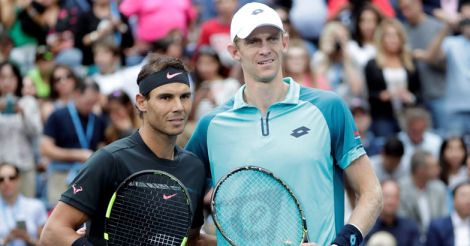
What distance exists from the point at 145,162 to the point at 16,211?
217 inches

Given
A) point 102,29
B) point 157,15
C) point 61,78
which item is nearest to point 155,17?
point 157,15

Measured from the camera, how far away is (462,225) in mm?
11852

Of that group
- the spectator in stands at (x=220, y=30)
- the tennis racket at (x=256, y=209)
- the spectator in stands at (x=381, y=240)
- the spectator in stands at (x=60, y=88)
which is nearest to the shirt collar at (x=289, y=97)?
the tennis racket at (x=256, y=209)

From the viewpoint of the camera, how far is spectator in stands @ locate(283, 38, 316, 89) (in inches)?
503

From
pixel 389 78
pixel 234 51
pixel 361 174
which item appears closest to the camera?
pixel 361 174

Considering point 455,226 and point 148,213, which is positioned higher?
point 148,213

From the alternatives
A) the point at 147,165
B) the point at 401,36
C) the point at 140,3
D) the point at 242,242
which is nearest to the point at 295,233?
the point at 242,242

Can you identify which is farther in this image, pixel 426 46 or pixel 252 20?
pixel 426 46

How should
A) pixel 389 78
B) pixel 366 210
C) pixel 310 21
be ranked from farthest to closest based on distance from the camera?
pixel 310 21 < pixel 389 78 < pixel 366 210

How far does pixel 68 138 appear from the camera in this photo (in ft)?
39.2

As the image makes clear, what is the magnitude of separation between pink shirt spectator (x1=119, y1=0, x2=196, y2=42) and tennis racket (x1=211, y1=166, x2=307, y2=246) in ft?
27.7

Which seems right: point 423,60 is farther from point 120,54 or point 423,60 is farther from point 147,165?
point 147,165

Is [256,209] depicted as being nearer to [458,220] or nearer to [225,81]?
[458,220]

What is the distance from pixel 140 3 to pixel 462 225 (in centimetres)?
530
